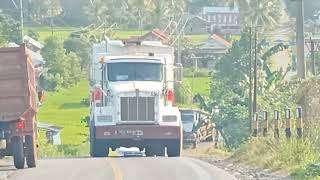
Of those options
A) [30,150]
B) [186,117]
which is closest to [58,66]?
[186,117]

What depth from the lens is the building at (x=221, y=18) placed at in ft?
498

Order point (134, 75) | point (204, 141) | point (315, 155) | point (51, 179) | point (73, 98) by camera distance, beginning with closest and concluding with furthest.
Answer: point (51, 179)
point (315, 155)
point (134, 75)
point (204, 141)
point (73, 98)

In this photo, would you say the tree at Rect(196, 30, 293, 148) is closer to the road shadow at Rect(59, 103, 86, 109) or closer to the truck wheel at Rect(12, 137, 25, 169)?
the road shadow at Rect(59, 103, 86, 109)

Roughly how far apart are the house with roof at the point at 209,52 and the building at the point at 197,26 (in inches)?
991

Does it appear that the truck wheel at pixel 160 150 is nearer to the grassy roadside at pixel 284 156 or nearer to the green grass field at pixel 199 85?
the grassy roadside at pixel 284 156

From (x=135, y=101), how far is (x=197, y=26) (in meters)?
130

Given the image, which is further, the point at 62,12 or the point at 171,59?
the point at 62,12

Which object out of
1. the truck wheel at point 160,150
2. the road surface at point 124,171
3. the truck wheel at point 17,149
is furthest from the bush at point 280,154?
the truck wheel at point 17,149

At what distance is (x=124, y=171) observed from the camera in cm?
2392

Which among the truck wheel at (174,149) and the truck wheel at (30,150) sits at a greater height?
the truck wheel at (30,150)

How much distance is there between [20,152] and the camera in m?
24.9

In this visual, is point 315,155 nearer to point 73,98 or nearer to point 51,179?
point 51,179

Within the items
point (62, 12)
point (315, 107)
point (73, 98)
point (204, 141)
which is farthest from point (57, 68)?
point (315, 107)

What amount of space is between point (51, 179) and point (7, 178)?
1333 mm
